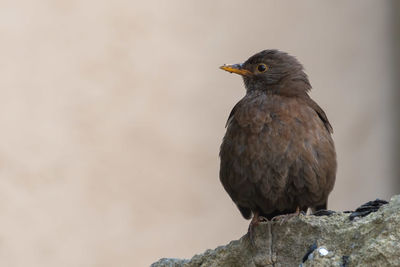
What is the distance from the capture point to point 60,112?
6.35m

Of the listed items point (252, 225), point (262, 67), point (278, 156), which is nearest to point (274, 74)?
point (262, 67)

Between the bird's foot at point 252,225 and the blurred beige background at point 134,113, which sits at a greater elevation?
the blurred beige background at point 134,113

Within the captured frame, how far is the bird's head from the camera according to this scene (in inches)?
174

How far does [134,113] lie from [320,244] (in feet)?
12.3

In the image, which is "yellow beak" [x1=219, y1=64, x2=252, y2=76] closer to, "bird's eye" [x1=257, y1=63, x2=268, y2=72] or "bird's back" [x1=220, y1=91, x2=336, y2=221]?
"bird's eye" [x1=257, y1=63, x2=268, y2=72]

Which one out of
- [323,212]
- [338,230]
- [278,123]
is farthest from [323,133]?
[338,230]

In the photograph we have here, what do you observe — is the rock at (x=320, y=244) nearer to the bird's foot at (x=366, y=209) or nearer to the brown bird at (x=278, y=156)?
the bird's foot at (x=366, y=209)

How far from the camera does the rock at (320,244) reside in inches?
113

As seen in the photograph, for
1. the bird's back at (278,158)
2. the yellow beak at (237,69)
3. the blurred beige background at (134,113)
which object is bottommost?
the bird's back at (278,158)

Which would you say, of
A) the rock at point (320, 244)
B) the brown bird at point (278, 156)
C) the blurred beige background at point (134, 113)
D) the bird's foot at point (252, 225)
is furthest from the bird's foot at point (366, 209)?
the blurred beige background at point (134, 113)

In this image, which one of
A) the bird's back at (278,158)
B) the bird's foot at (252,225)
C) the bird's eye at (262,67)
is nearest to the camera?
the bird's foot at (252,225)

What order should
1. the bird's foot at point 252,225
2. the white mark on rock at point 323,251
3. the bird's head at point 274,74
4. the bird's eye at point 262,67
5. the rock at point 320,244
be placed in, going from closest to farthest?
the rock at point 320,244
the white mark on rock at point 323,251
the bird's foot at point 252,225
the bird's head at point 274,74
the bird's eye at point 262,67

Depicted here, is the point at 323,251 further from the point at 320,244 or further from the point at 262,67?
the point at 262,67

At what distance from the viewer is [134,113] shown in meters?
6.69
